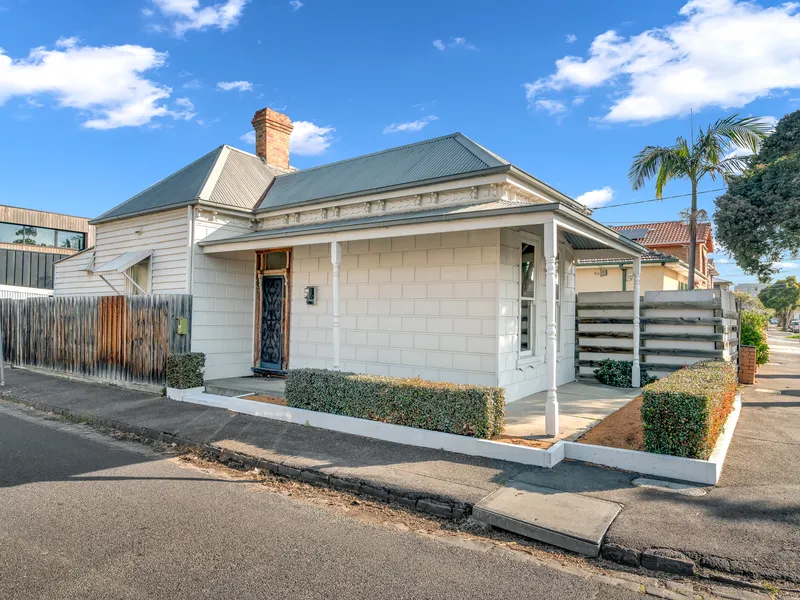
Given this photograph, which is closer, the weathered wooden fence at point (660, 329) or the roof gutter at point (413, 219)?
the roof gutter at point (413, 219)

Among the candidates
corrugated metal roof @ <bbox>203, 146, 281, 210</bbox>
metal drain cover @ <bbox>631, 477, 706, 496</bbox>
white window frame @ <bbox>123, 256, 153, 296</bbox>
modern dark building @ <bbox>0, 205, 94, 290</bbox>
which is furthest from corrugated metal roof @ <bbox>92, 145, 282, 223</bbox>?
modern dark building @ <bbox>0, 205, 94, 290</bbox>

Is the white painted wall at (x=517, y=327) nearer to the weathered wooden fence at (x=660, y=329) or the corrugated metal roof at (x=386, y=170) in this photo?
the weathered wooden fence at (x=660, y=329)

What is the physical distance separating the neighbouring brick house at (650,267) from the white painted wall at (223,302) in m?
8.15

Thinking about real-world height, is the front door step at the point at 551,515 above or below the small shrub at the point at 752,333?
below

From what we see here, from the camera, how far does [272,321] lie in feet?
37.1

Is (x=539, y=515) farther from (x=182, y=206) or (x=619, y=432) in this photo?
(x=182, y=206)

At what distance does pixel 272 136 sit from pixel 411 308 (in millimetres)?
8310

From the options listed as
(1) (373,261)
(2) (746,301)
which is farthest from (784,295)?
(1) (373,261)

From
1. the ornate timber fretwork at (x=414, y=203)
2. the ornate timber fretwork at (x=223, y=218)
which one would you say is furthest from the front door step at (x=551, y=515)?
the ornate timber fretwork at (x=223, y=218)

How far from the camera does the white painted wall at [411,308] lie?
8133 millimetres

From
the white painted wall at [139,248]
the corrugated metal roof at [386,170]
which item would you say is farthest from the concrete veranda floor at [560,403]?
the corrugated metal roof at [386,170]

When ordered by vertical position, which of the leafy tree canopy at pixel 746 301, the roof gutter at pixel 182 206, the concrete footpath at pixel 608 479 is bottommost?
the concrete footpath at pixel 608 479

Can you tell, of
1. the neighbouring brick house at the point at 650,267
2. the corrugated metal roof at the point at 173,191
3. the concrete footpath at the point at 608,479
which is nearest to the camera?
the concrete footpath at the point at 608,479

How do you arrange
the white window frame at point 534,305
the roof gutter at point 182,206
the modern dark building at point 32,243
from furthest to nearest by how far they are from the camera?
1. the modern dark building at point 32,243
2. the roof gutter at point 182,206
3. the white window frame at point 534,305
